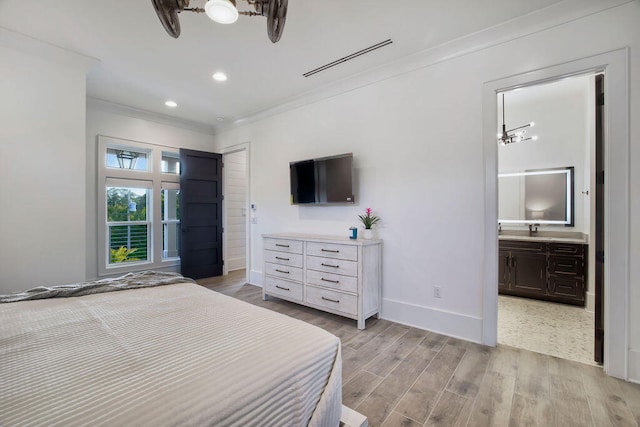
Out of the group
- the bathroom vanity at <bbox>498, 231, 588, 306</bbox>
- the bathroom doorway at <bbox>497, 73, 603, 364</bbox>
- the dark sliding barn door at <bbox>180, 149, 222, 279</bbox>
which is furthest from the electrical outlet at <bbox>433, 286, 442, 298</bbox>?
the dark sliding barn door at <bbox>180, 149, 222, 279</bbox>

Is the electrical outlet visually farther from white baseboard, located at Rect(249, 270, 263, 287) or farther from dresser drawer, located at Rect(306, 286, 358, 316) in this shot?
white baseboard, located at Rect(249, 270, 263, 287)

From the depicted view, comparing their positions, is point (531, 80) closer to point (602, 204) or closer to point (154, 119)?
point (602, 204)

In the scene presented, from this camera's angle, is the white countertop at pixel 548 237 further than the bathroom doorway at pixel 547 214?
Yes

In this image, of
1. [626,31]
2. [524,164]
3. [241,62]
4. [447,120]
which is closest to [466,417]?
[447,120]

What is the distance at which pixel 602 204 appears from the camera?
6.74ft

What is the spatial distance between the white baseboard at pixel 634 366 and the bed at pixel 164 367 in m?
2.22

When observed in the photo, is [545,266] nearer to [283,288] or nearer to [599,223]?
[599,223]

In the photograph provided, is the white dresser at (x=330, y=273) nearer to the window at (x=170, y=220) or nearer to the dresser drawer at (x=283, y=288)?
the dresser drawer at (x=283, y=288)

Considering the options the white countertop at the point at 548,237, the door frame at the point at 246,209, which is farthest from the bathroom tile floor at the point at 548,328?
the door frame at the point at 246,209

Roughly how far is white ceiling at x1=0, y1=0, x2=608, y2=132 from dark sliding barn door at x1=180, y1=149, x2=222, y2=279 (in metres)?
1.48

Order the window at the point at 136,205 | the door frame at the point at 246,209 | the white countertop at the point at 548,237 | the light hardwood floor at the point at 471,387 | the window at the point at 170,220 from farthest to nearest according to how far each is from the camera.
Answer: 1. the window at the point at 170,220
2. the door frame at the point at 246,209
3. the window at the point at 136,205
4. the white countertop at the point at 548,237
5. the light hardwood floor at the point at 471,387

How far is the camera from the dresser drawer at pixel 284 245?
11.0 ft

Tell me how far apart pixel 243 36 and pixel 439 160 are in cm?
219

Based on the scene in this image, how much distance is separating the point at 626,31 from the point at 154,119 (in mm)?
5578
